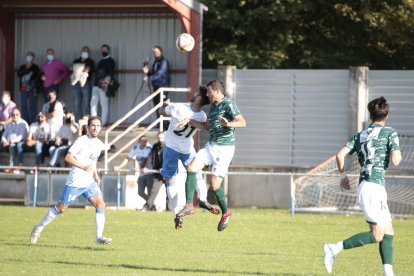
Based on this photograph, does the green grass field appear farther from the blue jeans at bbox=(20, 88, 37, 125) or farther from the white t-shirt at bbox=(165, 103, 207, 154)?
the blue jeans at bbox=(20, 88, 37, 125)

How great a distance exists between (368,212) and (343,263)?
8.53 ft

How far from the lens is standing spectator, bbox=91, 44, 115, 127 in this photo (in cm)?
2841

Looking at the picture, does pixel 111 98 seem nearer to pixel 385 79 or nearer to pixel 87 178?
pixel 385 79

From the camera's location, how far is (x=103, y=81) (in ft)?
93.6

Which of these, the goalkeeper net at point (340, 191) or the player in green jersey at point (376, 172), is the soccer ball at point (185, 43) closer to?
the goalkeeper net at point (340, 191)

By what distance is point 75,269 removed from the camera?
12.6 meters

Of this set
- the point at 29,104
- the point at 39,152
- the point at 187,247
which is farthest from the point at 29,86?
the point at 187,247

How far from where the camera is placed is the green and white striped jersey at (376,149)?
456 inches

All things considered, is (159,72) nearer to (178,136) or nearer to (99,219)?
(178,136)

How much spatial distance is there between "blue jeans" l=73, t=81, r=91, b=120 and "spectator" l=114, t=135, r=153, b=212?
380 cm

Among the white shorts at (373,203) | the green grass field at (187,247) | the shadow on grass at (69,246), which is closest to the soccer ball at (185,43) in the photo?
the green grass field at (187,247)

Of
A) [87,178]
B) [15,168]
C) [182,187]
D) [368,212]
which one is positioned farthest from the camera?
[15,168]

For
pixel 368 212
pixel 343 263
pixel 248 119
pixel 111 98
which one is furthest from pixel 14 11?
pixel 368 212

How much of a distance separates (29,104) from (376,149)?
62.7 feet
